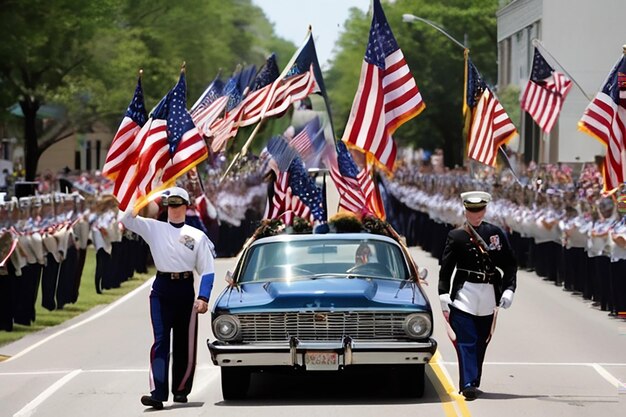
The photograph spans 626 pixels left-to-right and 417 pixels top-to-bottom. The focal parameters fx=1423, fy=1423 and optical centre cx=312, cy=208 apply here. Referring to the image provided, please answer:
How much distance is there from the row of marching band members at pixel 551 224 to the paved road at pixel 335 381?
5.51 ft

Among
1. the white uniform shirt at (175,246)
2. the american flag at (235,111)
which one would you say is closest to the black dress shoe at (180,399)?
the white uniform shirt at (175,246)

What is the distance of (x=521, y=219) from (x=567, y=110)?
68.8ft

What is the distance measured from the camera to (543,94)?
1117 inches

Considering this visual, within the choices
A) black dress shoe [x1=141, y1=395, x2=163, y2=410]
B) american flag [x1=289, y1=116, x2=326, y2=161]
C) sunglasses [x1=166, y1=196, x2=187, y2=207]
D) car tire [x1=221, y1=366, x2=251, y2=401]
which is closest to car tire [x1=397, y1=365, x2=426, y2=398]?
car tire [x1=221, y1=366, x2=251, y2=401]

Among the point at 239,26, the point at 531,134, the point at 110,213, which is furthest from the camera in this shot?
the point at 239,26

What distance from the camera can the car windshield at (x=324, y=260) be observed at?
45.8 feet

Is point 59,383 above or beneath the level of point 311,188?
beneath

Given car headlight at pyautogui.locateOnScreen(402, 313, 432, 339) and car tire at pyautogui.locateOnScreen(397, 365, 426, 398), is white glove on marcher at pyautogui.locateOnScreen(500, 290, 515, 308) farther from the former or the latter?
car tire at pyautogui.locateOnScreen(397, 365, 426, 398)

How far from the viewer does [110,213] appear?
2822 cm

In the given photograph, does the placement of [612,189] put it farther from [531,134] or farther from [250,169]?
[531,134]

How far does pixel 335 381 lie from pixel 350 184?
1107 centimetres

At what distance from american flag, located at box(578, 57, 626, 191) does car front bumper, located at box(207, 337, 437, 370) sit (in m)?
6.80

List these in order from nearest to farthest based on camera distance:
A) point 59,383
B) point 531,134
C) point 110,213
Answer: point 59,383 → point 110,213 → point 531,134

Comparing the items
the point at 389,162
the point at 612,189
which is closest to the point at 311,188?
the point at 389,162
